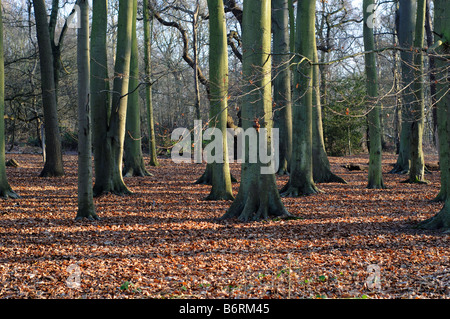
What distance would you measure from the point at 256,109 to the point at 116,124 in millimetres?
4511

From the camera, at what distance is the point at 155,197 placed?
12047 millimetres

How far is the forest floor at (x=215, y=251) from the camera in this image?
189 inches

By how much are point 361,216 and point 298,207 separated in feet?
5.44

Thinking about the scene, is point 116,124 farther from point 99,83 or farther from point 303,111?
point 303,111

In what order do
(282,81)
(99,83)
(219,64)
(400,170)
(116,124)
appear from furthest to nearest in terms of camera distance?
(400,170) → (282,81) → (116,124) → (99,83) → (219,64)

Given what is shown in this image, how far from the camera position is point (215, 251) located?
6527mm

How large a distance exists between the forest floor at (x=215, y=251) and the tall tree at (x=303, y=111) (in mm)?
732

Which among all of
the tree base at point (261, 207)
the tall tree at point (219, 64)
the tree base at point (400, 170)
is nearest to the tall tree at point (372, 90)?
the tall tree at point (219, 64)

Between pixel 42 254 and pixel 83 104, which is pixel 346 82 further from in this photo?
pixel 42 254

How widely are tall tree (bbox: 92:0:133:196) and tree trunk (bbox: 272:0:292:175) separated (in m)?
4.20

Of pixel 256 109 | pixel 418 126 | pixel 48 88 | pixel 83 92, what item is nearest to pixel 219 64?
pixel 256 109

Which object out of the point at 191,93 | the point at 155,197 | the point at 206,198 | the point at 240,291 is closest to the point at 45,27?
the point at 155,197

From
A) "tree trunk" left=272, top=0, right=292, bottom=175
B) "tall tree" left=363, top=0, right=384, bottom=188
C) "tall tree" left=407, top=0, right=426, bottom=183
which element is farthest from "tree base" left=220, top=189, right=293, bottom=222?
"tall tree" left=407, top=0, right=426, bottom=183

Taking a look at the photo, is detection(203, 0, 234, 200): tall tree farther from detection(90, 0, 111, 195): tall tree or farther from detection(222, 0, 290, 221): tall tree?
detection(90, 0, 111, 195): tall tree
